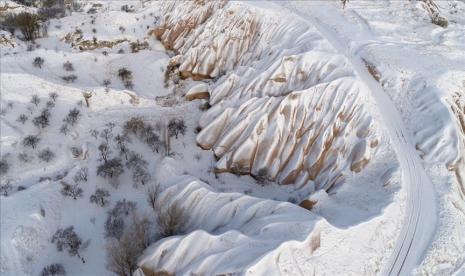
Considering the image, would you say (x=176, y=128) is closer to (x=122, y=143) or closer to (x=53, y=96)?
(x=122, y=143)

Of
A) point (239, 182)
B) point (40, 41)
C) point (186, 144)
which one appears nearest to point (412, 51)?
point (239, 182)

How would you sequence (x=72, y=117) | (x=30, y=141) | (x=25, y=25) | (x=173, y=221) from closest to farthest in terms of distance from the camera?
(x=173, y=221)
(x=30, y=141)
(x=72, y=117)
(x=25, y=25)

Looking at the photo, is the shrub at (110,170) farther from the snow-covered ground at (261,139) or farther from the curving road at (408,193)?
the curving road at (408,193)

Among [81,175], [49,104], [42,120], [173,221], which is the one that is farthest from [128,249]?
[49,104]

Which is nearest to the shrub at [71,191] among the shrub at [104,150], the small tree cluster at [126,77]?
the shrub at [104,150]

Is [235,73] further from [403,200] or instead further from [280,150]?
[403,200]

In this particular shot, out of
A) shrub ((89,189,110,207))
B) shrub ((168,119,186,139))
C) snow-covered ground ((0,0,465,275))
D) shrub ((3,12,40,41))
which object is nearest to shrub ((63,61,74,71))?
snow-covered ground ((0,0,465,275))

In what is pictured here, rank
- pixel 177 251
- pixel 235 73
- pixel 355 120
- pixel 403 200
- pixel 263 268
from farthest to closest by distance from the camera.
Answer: pixel 235 73 → pixel 355 120 → pixel 403 200 → pixel 177 251 → pixel 263 268
